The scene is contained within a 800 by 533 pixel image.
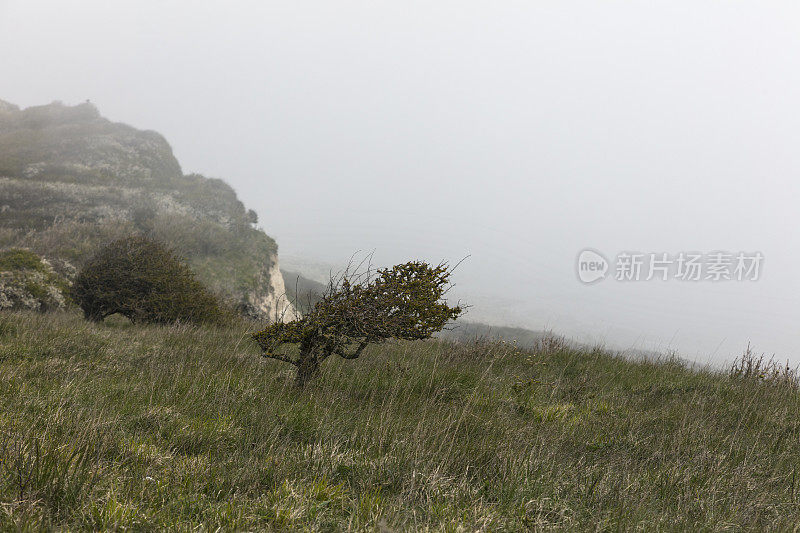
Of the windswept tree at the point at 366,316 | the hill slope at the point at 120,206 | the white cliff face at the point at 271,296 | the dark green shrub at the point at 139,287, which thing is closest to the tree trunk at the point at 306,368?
the windswept tree at the point at 366,316

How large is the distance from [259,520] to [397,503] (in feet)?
2.82

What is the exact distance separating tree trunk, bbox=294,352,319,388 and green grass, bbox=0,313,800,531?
152 mm

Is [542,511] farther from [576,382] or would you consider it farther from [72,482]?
[576,382]

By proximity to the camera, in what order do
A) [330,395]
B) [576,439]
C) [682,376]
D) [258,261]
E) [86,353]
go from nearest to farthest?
1. [576,439]
2. [330,395]
3. [86,353]
4. [682,376]
5. [258,261]

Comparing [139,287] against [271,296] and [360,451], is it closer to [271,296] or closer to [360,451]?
[360,451]

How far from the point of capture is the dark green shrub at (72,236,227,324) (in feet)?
38.0

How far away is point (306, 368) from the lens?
5320 mm

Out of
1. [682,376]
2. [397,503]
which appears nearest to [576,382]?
[682,376]

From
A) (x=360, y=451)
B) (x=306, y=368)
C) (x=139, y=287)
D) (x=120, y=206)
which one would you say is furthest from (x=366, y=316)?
(x=120, y=206)

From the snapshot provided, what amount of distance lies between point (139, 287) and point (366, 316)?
10409 millimetres

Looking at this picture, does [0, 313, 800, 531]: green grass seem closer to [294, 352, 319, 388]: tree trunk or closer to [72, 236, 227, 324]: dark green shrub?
[294, 352, 319, 388]: tree trunk

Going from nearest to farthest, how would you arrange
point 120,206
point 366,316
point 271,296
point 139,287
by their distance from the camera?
point 366,316 < point 139,287 < point 271,296 < point 120,206

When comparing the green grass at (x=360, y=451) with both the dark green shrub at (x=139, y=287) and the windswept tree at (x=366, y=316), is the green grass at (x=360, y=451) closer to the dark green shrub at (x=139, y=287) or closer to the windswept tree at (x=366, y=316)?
the windswept tree at (x=366, y=316)

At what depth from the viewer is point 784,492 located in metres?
3.36
